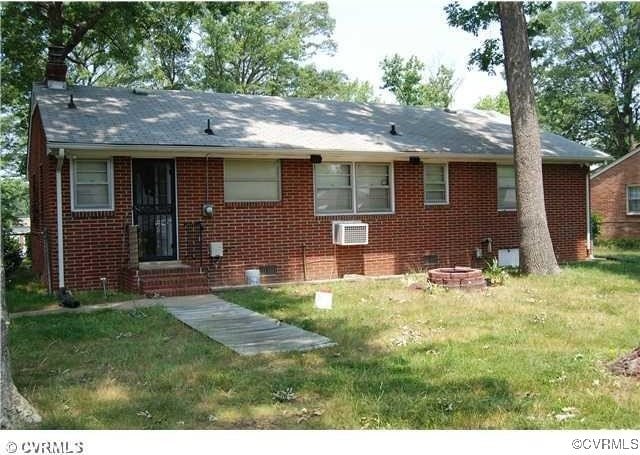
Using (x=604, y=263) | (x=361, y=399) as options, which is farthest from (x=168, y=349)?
(x=604, y=263)

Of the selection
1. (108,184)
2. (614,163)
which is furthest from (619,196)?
(108,184)

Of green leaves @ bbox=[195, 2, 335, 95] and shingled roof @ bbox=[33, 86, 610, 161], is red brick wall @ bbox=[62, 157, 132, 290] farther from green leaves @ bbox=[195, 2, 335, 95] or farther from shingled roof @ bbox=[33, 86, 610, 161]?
green leaves @ bbox=[195, 2, 335, 95]

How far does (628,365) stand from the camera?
5500mm

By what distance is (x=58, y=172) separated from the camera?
1086 centimetres

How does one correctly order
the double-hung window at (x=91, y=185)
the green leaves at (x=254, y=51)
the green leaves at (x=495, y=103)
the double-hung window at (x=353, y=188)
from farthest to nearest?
the green leaves at (x=495, y=103) → the green leaves at (x=254, y=51) → the double-hung window at (x=353, y=188) → the double-hung window at (x=91, y=185)

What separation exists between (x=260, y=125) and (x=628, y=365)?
9.77 metres

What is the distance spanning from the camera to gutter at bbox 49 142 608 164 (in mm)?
10906

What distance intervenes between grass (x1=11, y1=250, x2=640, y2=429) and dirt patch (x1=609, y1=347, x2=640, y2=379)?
12 centimetres

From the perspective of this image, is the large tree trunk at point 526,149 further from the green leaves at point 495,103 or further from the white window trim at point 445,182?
the green leaves at point 495,103

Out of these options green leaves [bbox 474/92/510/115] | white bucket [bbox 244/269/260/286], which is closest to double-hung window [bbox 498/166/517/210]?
white bucket [bbox 244/269/260/286]

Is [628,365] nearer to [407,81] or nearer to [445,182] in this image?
[445,182]

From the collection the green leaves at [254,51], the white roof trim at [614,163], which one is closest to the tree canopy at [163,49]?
the green leaves at [254,51]

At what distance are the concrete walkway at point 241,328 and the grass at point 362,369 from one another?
0.78 ft

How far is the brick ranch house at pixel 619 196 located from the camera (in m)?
25.7
